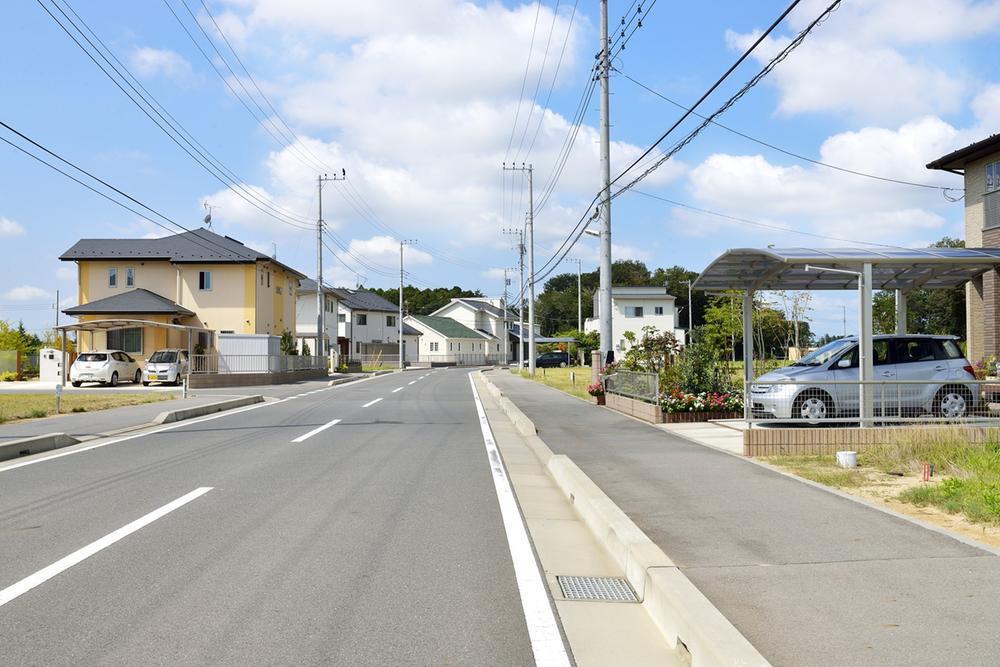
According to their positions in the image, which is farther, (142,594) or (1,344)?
(1,344)

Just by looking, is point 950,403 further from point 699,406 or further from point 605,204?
point 605,204

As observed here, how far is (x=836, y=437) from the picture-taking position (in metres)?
11.1

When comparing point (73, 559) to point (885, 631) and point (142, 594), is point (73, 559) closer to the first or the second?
point (142, 594)

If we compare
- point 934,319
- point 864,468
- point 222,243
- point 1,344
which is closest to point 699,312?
point 934,319

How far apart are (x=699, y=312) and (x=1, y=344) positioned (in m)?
72.2

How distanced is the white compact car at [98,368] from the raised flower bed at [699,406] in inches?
1160

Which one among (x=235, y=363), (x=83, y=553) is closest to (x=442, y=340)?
(x=235, y=363)

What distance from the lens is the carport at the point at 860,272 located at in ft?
39.7

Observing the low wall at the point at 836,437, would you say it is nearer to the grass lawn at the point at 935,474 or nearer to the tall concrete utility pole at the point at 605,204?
the grass lawn at the point at 935,474

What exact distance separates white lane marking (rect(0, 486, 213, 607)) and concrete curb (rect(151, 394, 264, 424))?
998 cm

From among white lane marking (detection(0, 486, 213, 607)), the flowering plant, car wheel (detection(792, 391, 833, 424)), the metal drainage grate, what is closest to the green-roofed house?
the flowering plant

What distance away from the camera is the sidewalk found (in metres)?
3.96

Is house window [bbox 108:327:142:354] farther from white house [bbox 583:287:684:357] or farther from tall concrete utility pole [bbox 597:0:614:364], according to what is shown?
white house [bbox 583:287:684:357]

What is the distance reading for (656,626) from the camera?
459 centimetres
